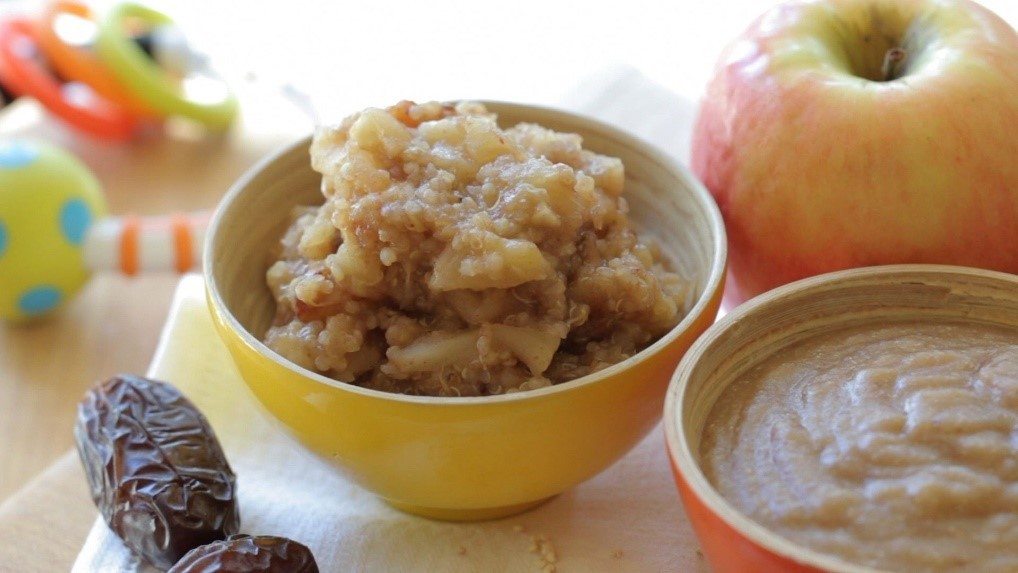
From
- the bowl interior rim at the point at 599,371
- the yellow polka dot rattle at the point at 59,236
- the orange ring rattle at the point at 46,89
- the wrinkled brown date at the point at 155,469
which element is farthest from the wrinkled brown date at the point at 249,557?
the orange ring rattle at the point at 46,89

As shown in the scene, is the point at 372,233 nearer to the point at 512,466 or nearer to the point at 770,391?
the point at 512,466

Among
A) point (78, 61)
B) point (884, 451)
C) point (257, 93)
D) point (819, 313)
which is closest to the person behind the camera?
point (884, 451)

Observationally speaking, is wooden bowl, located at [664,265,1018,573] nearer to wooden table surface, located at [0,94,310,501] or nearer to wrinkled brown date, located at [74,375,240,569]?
wrinkled brown date, located at [74,375,240,569]

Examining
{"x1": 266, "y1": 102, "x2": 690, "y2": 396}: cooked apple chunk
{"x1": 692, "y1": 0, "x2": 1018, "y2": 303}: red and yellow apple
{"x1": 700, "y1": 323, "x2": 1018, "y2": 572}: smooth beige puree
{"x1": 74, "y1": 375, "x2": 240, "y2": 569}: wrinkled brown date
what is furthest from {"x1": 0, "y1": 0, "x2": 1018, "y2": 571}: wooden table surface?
{"x1": 700, "y1": 323, "x2": 1018, "y2": 572}: smooth beige puree

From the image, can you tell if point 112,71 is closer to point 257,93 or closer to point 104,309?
point 257,93

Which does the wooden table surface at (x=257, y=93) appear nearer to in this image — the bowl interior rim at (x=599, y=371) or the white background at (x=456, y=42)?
the white background at (x=456, y=42)

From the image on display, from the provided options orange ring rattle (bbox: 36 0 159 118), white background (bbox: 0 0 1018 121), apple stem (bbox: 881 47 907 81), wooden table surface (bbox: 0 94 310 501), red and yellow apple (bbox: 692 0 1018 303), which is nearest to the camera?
red and yellow apple (bbox: 692 0 1018 303)

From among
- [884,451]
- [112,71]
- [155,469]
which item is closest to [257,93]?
[112,71]
